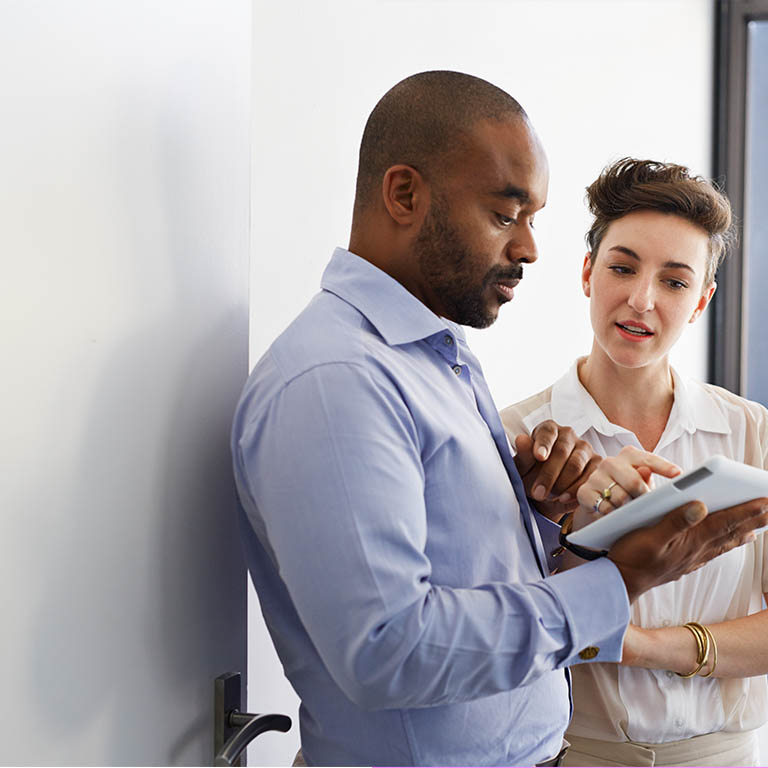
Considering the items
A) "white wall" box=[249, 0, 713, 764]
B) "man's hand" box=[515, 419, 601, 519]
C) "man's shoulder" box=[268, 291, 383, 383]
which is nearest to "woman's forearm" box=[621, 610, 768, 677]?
"man's hand" box=[515, 419, 601, 519]

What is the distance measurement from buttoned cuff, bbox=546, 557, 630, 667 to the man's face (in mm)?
303

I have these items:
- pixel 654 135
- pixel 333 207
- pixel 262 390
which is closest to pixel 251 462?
pixel 262 390

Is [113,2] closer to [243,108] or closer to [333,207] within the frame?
[243,108]

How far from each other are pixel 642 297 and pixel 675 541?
1.85ft

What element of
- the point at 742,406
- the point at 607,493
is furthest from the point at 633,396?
the point at 607,493

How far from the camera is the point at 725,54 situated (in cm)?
285

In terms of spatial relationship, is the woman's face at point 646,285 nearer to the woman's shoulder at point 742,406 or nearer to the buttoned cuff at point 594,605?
the woman's shoulder at point 742,406

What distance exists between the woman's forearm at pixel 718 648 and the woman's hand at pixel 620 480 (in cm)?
30

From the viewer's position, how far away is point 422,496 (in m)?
0.83

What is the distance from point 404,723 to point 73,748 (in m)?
0.30

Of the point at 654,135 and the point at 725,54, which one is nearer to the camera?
the point at 654,135

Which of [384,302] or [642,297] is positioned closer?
[384,302]

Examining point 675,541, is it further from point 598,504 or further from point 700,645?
point 700,645

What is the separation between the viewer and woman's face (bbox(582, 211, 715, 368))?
4.70 ft
